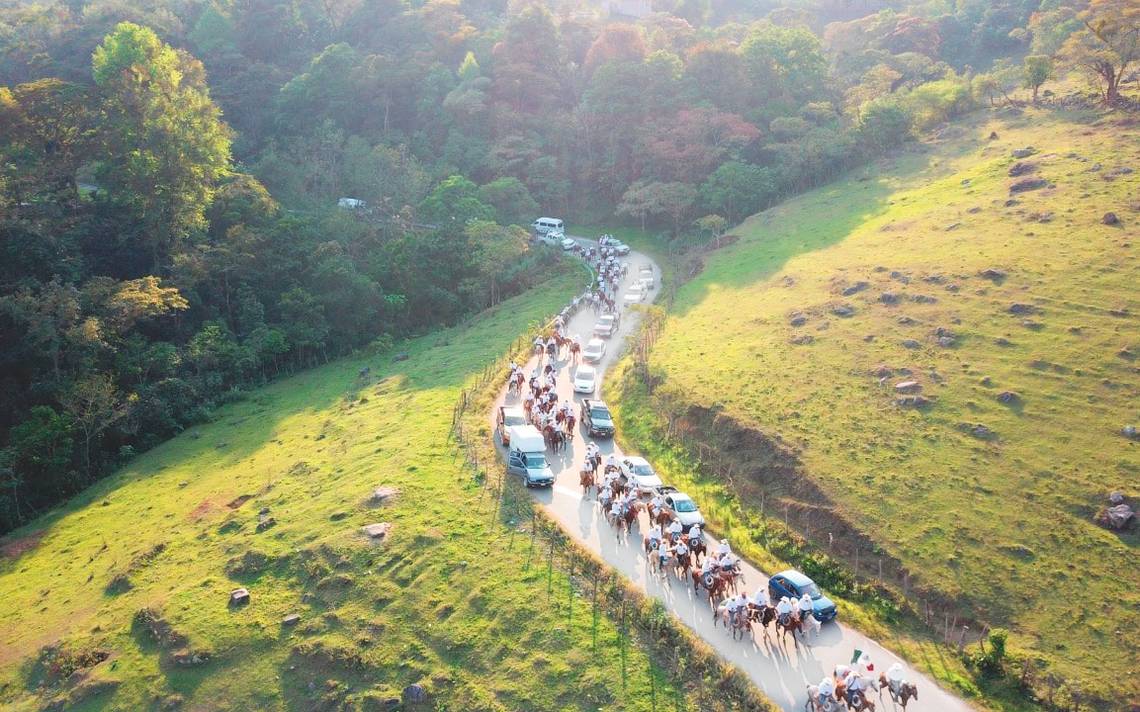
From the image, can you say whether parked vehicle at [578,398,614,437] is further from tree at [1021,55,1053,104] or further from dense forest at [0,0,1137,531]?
tree at [1021,55,1053,104]

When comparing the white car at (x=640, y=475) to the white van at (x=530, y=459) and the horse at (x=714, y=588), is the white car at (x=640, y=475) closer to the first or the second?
the white van at (x=530, y=459)

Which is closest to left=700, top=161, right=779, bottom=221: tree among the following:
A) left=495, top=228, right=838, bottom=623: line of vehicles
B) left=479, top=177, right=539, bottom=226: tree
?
left=479, top=177, right=539, bottom=226: tree

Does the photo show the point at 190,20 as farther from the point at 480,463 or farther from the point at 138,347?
the point at 480,463

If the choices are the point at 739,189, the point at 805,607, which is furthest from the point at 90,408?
the point at 739,189

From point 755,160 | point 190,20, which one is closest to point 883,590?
point 755,160

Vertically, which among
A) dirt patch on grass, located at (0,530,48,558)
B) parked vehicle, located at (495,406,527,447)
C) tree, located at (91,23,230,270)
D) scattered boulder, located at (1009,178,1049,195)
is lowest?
dirt patch on grass, located at (0,530,48,558)

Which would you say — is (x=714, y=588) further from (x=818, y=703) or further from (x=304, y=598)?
(x=304, y=598)
